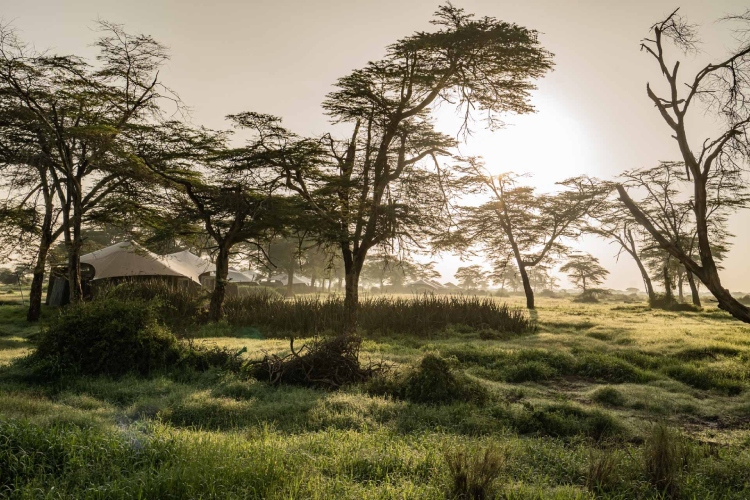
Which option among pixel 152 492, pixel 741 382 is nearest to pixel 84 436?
pixel 152 492

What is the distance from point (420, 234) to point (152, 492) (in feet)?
42.2

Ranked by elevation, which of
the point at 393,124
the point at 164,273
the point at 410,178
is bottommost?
the point at 164,273

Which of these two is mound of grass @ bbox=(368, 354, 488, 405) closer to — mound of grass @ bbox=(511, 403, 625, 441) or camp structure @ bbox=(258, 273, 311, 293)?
mound of grass @ bbox=(511, 403, 625, 441)

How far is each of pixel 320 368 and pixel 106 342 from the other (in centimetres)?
408

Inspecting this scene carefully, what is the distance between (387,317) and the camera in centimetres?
1841

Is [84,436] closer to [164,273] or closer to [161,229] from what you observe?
[161,229]

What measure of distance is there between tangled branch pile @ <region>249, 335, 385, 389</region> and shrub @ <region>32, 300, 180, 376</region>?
6.55 feet

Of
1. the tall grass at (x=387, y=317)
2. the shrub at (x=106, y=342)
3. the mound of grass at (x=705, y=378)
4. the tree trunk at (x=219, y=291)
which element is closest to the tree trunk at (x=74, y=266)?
the tree trunk at (x=219, y=291)

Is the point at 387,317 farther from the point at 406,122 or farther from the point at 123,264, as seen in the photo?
the point at 123,264

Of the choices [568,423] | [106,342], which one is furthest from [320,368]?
[568,423]

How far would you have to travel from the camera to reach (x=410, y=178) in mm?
16938

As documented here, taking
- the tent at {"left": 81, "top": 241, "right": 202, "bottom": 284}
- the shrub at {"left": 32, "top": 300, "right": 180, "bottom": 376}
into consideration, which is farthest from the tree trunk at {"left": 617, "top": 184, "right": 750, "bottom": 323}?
the tent at {"left": 81, "top": 241, "right": 202, "bottom": 284}

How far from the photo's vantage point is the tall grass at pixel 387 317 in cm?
1775

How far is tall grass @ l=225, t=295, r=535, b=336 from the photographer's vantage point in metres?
17.8
